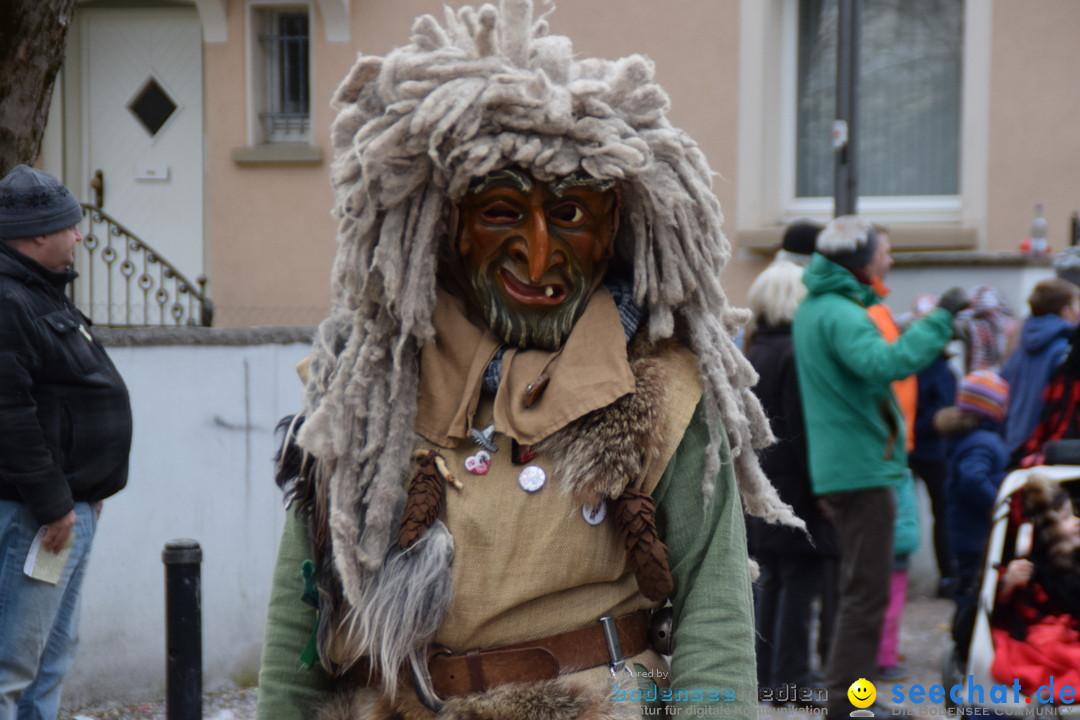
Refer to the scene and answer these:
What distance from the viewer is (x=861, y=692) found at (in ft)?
14.8

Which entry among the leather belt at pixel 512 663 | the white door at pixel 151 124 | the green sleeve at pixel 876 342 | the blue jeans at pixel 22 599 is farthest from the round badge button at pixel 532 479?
the white door at pixel 151 124

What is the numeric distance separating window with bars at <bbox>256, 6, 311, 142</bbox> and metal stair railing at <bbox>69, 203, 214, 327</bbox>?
1.38 meters

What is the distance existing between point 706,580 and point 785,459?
320cm

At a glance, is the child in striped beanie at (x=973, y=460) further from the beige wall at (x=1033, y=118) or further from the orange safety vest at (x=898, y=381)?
the beige wall at (x=1033, y=118)

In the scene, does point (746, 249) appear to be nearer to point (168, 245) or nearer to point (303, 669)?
point (168, 245)

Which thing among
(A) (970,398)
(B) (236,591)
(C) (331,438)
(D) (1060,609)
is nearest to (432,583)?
(C) (331,438)

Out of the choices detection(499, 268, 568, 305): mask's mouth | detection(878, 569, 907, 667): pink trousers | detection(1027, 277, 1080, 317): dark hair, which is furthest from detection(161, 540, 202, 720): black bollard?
detection(1027, 277, 1080, 317): dark hair

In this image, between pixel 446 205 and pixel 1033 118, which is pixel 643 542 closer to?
pixel 446 205

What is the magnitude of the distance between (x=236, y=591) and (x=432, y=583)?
3.89m

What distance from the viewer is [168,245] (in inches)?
368

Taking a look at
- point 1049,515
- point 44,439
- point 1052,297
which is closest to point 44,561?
point 44,439

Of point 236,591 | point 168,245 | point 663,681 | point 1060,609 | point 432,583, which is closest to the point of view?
point 432,583

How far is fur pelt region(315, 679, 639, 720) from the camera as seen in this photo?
1.86 m

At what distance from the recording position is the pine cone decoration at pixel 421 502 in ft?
6.23
